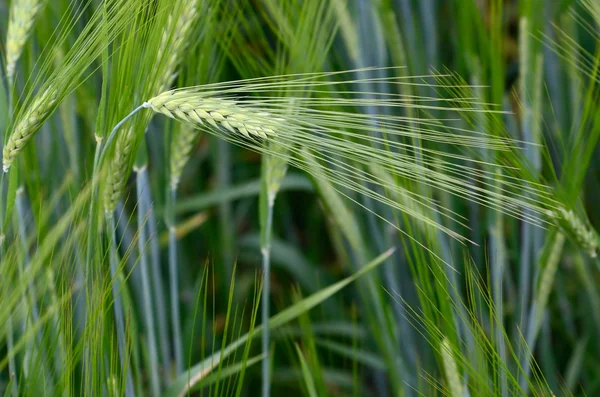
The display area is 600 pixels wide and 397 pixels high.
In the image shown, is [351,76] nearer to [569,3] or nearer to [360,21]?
[360,21]

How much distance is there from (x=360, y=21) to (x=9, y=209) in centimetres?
57

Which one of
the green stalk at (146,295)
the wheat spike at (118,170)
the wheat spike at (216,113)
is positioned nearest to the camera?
the wheat spike at (216,113)

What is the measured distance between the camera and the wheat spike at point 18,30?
28.2 inches

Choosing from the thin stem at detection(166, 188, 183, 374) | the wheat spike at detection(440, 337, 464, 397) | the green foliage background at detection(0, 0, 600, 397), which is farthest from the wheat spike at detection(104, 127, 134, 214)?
the wheat spike at detection(440, 337, 464, 397)

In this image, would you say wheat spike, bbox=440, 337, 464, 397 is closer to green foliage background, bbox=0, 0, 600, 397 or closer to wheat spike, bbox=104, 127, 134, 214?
green foliage background, bbox=0, 0, 600, 397

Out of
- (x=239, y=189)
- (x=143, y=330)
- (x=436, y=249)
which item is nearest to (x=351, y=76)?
(x=239, y=189)

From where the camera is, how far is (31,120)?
23.9 inches

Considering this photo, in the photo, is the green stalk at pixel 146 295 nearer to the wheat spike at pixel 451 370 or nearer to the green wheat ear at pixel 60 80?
the green wheat ear at pixel 60 80

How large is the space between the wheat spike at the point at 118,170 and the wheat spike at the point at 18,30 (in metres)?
0.16

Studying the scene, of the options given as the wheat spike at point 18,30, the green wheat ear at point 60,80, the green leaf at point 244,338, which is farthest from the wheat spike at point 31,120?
the green leaf at point 244,338

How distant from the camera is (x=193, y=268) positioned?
132 centimetres

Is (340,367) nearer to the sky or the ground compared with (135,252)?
nearer to the ground

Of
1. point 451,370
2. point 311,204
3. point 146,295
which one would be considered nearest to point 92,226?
point 146,295

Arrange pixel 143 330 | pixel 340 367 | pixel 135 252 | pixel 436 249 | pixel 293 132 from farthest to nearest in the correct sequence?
pixel 340 367 → pixel 143 330 → pixel 135 252 → pixel 436 249 → pixel 293 132
